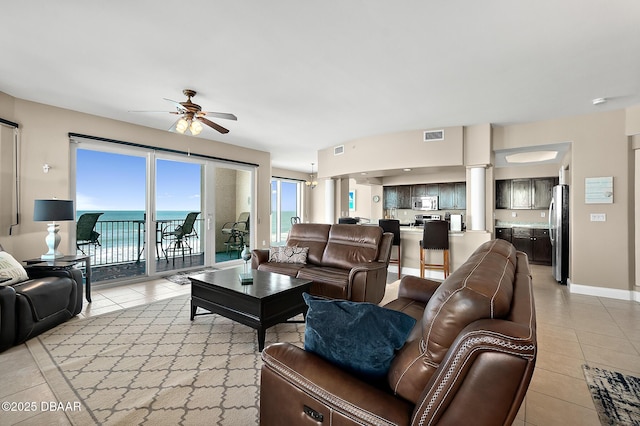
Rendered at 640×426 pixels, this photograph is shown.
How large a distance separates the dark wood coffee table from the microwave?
576cm

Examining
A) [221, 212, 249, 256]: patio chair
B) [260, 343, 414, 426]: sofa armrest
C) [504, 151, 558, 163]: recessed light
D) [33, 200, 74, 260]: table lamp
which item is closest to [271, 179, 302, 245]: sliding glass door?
[221, 212, 249, 256]: patio chair

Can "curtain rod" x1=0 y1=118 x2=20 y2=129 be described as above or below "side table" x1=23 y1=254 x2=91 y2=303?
above

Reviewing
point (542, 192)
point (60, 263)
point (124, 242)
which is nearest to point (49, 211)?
point (60, 263)

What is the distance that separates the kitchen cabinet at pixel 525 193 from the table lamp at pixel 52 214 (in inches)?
335

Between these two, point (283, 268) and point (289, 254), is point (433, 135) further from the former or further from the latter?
point (283, 268)

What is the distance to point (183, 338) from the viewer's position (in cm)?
279

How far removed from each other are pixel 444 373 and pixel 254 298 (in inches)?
76.7

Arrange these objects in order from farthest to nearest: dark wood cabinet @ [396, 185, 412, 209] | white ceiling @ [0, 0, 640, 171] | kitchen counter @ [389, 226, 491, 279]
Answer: dark wood cabinet @ [396, 185, 412, 209] < kitchen counter @ [389, 226, 491, 279] < white ceiling @ [0, 0, 640, 171]

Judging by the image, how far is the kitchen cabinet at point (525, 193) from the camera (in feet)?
22.0

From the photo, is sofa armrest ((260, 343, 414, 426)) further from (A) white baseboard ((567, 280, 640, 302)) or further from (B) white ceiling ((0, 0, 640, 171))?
(A) white baseboard ((567, 280, 640, 302))

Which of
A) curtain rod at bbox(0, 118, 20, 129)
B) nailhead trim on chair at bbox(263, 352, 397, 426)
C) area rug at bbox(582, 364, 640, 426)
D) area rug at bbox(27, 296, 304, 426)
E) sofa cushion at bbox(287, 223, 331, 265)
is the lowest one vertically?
area rug at bbox(582, 364, 640, 426)

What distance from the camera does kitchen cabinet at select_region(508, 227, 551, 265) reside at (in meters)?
6.57

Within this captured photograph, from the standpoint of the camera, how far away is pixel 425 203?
788 centimetres

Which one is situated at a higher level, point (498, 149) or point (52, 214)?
point (498, 149)
